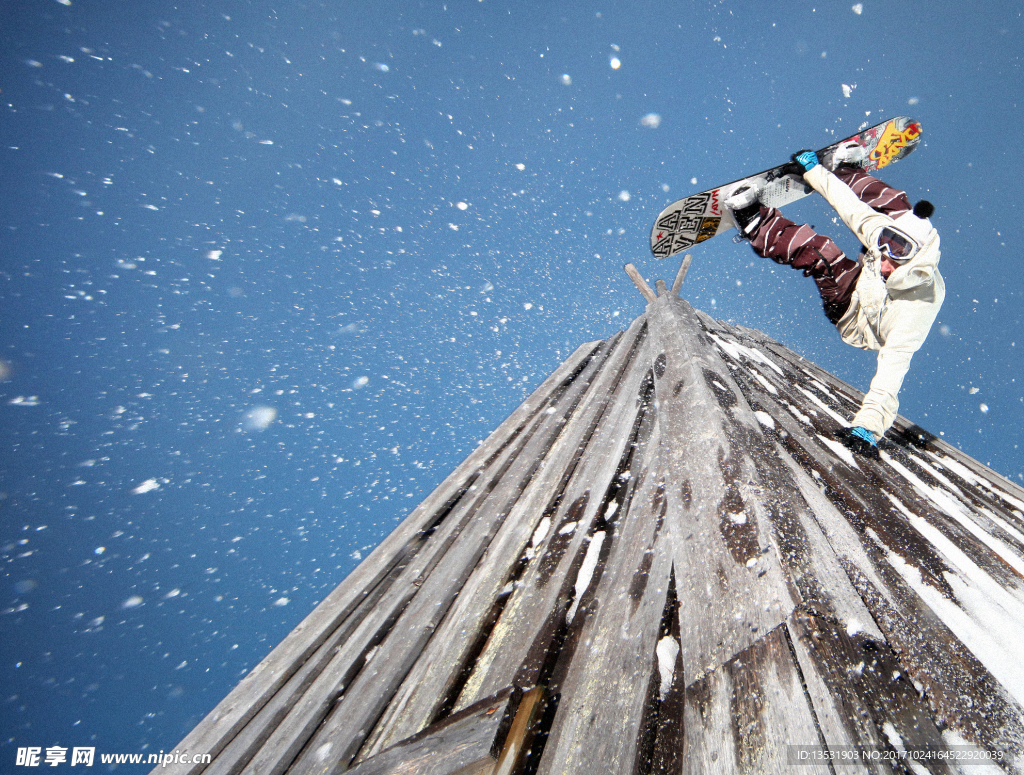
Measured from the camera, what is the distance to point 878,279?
100 inches

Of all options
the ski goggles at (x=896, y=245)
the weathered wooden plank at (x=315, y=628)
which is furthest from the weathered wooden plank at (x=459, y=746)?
the ski goggles at (x=896, y=245)

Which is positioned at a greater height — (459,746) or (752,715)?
(459,746)

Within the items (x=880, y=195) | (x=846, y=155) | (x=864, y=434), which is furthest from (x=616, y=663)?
(x=846, y=155)

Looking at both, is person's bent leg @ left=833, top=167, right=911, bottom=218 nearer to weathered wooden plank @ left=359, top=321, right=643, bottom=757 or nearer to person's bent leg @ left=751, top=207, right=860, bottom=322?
person's bent leg @ left=751, top=207, right=860, bottom=322

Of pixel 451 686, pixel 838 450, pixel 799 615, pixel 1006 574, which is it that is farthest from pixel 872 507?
pixel 451 686

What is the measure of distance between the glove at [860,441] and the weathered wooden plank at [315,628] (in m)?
1.91

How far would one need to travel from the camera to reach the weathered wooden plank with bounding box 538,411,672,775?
83 centimetres

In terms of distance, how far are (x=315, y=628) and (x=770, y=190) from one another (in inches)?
207

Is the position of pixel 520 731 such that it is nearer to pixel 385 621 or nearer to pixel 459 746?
pixel 459 746

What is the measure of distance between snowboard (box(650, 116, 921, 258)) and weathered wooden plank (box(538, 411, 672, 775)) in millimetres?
4117

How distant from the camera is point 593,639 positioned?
42.6 inches

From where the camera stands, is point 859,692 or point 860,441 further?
point 860,441

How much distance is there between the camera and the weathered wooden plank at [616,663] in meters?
0.83

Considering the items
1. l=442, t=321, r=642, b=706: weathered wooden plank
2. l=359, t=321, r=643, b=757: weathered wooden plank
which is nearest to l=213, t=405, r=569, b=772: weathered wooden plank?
l=359, t=321, r=643, b=757: weathered wooden plank
